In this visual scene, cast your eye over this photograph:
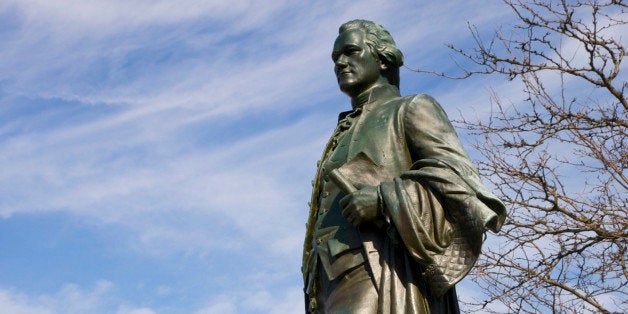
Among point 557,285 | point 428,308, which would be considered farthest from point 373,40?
point 557,285

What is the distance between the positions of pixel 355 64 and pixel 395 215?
1.18 meters

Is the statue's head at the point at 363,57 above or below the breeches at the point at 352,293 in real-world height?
above

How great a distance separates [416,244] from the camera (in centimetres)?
495

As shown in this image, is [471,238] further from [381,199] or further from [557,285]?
[557,285]

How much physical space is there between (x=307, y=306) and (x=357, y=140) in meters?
0.88

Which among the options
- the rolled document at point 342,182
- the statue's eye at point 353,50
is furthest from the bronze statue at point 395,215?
the statue's eye at point 353,50

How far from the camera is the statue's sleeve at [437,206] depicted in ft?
16.3

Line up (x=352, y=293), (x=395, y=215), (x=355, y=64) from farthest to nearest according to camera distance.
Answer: (x=355, y=64), (x=352, y=293), (x=395, y=215)

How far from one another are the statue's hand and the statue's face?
0.94 meters

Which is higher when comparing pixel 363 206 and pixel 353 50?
pixel 353 50

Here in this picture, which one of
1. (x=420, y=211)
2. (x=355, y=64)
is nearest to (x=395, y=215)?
(x=420, y=211)

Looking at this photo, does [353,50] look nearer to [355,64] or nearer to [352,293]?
[355,64]

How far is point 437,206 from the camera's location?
5059 millimetres

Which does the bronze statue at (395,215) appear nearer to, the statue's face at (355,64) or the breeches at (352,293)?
the breeches at (352,293)
